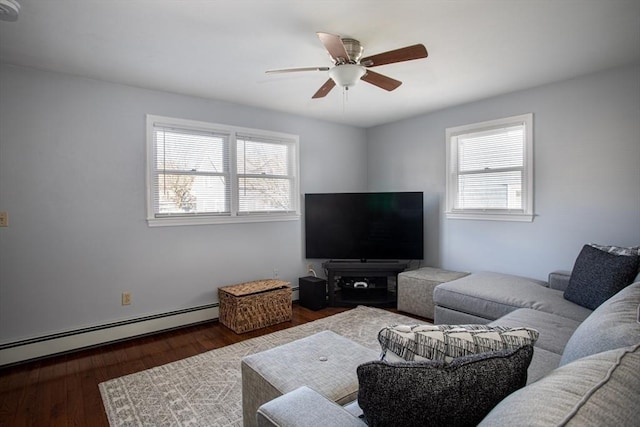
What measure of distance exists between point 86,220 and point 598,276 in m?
4.24

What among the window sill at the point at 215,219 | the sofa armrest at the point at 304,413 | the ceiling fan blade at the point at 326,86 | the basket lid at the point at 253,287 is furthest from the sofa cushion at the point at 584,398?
the window sill at the point at 215,219

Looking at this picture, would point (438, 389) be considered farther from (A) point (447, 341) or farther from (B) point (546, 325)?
(B) point (546, 325)

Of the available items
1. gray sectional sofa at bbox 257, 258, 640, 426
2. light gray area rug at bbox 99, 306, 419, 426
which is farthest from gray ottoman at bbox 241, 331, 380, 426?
light gray area rug at bbox 99, 306, 419, 426

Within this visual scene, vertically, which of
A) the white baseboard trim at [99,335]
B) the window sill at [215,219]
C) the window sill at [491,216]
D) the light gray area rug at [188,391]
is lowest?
the light gray area rug at [188,391]

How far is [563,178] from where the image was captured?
335 centimetres

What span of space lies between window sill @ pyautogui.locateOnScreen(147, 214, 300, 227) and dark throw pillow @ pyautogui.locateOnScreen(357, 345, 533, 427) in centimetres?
313

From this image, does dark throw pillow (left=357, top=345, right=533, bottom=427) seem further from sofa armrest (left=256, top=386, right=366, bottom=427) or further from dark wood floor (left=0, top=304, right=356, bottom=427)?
dark wood floor (left=0, top=304, right=356, bottom=427)

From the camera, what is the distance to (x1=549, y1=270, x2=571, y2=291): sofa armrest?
2.97 m

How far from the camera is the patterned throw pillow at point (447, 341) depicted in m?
1.01

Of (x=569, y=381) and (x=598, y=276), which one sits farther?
(x=598, y=276)

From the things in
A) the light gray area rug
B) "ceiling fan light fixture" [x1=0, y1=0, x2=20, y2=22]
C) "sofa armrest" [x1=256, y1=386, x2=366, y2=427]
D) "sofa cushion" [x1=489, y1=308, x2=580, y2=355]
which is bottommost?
the light gray area rug

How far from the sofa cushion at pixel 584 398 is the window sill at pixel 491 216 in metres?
3.14

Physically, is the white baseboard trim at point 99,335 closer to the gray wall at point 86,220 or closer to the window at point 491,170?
the gray wall at point 86,220

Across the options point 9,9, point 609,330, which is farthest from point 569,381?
point 9,9
